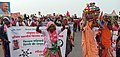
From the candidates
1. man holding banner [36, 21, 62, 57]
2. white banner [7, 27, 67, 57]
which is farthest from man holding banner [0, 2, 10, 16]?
man holding banner [36, 21, 62, 57]

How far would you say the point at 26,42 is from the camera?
1077cm

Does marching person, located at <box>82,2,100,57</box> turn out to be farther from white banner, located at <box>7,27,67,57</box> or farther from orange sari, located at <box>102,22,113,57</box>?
white banner, located at <box>7,27,67,57</box>

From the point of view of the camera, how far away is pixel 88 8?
10.2 metres

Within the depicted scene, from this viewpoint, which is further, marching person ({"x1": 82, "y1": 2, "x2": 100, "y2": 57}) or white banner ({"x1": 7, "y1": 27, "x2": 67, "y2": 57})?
white banner ({"x1": 7, "y1": 27, "x2": 67, "y2": 57})

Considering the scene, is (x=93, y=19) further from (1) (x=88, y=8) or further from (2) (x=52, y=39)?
(2) (x=52, y=39)

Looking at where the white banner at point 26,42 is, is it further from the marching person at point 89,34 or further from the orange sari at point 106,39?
the orange sari at point 106,39

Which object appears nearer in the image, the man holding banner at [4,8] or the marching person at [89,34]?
the marching person at [89,34]

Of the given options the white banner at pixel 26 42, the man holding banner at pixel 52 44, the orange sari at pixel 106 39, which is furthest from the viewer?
the white banner at pixel 26 42

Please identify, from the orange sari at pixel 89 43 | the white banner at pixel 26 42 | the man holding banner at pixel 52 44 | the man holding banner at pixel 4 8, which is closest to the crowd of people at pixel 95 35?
the orange sari at pixel 89 43

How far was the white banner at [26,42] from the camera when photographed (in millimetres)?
10508

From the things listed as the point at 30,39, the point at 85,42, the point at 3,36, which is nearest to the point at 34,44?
the point at 30,39

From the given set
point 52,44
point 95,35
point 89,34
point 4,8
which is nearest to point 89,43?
point 89,34

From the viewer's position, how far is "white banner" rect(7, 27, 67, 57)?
10.5 metres

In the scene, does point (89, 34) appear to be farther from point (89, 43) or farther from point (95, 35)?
point (95, 35)
